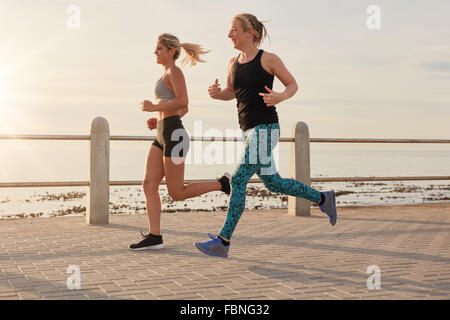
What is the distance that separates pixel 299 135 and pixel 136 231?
10.7 feet

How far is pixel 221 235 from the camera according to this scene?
549cm

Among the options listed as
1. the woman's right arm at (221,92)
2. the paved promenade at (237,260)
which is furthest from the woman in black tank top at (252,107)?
the paved promenade at (237,260)

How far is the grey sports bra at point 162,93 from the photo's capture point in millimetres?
5859

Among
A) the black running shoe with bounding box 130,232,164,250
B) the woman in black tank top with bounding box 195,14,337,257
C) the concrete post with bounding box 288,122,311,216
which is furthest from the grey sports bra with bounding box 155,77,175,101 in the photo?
the concrete post with bounding box 288,122,311,216

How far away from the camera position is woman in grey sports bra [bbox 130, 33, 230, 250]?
19.0ft

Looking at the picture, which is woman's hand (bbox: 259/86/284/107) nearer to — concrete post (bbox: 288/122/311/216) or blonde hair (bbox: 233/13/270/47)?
blonde hair (bbox: 233/13/270/47)

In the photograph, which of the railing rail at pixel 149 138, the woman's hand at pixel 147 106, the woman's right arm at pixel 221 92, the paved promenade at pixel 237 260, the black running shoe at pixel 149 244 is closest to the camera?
the paved promenade at pixel 237 260

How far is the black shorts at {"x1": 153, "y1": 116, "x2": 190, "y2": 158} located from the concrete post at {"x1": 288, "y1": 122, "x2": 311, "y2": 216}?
3.92 m

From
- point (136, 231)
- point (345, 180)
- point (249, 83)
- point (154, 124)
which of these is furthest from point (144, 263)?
point (345, 180)

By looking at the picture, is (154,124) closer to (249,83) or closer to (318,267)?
(249,83)

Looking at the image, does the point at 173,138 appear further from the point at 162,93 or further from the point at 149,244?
the point at 149,244

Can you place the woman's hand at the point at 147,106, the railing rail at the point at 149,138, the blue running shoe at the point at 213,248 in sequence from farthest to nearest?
the railing rail at the point at 149,138
the woman's hand at the point at 147,106
the blue running shoe at the point at 213,248

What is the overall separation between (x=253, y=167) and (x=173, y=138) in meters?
0.92

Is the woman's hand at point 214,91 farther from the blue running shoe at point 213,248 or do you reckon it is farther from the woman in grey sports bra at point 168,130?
the blue running shoe at point 213,248
